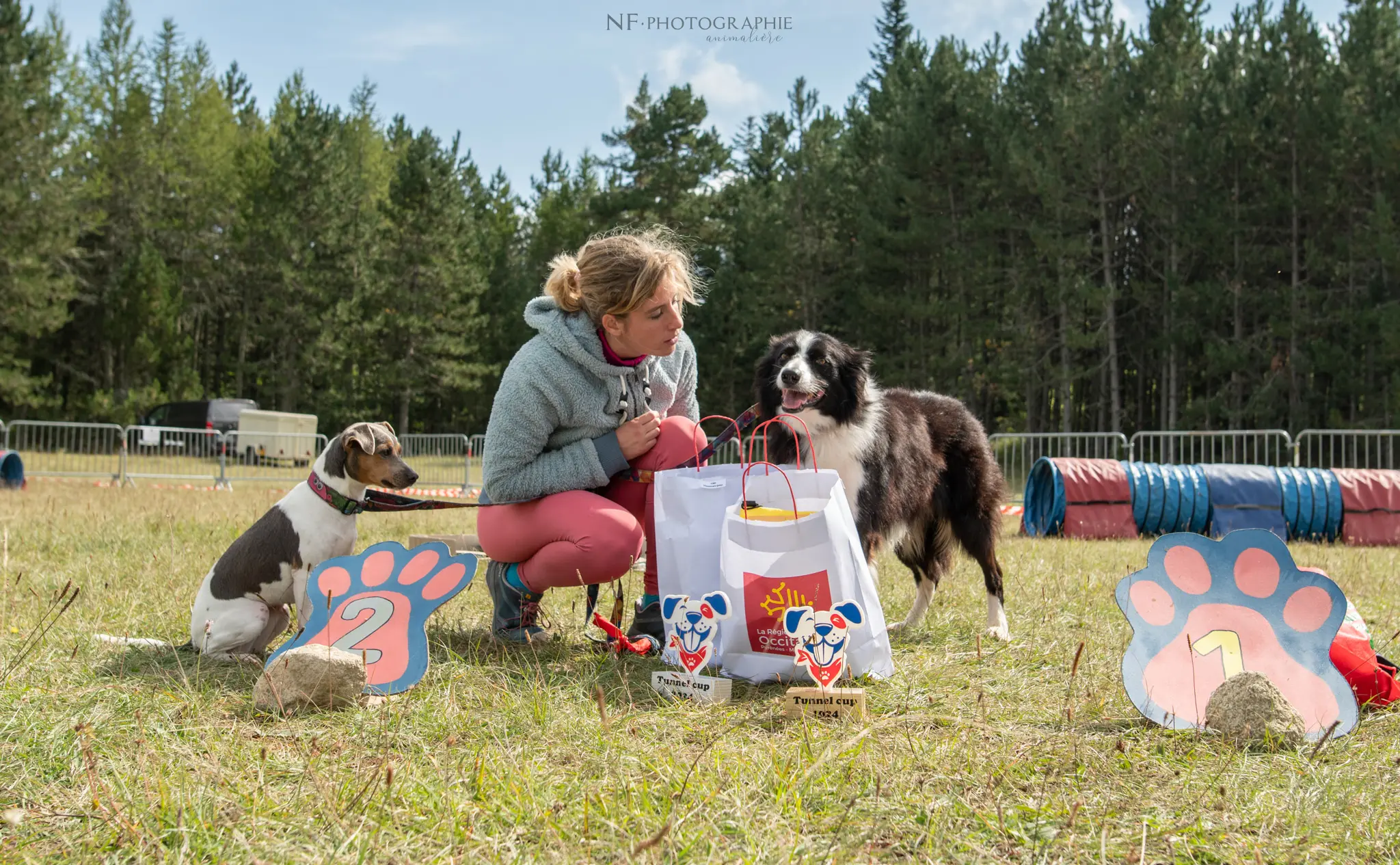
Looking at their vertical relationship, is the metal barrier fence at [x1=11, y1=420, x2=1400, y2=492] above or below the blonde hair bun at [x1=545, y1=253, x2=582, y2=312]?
below

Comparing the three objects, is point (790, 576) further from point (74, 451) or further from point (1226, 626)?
point (74, 451)

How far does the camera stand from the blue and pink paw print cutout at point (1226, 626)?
247 cm

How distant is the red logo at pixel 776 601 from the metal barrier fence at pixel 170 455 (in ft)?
45.0

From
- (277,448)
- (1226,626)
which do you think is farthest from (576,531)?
(277,448)

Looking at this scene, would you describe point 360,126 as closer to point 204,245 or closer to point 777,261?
point 204,245

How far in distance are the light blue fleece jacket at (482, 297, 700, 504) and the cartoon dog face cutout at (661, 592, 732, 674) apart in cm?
68

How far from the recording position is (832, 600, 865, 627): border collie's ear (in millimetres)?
2816

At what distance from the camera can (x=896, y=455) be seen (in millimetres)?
4090

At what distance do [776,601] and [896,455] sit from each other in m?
1.43

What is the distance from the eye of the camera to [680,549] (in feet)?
9.78

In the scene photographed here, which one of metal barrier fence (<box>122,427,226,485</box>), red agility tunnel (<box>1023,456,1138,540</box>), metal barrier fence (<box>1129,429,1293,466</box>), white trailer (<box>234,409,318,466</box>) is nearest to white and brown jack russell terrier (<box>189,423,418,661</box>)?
red agility tunnel (<box>1023,456,1138,540</box>)

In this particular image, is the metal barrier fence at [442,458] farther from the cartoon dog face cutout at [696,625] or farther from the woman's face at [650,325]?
the cartoon dog face cutout at [696,625]

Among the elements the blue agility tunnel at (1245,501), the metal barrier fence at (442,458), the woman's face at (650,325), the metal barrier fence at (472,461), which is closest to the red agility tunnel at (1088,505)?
the blue agility tunnel at (1245,501)

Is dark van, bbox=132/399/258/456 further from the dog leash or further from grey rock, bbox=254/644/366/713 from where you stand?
grey rock, bbox=254/644/366/713
